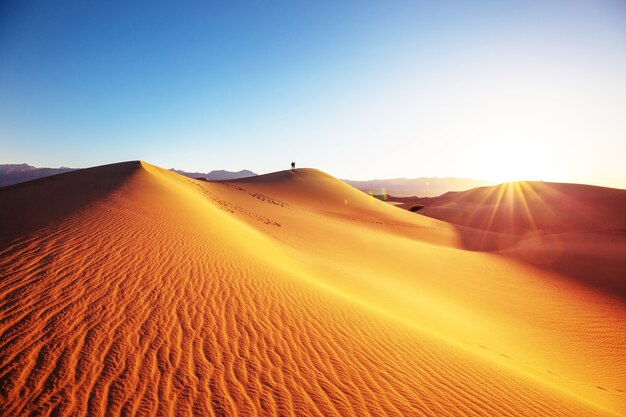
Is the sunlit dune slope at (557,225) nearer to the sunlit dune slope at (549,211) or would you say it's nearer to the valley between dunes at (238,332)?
the sunlit dune slope at (549,211)

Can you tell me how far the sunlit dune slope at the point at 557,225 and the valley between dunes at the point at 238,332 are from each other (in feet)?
8.84

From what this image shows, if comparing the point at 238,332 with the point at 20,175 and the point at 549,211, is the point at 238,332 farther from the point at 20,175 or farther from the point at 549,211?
the point at 20,175

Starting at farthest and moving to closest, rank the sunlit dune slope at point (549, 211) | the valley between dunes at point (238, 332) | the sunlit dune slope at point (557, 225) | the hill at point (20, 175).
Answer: the hill at point (20, 175) → the sunlit dune slope at point (549, 211) → the sunlit dune slope at point (557, 225) → the valley between dunes at point (238, 332)

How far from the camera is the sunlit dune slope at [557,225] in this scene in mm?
14516

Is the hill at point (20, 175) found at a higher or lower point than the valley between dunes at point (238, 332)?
higher

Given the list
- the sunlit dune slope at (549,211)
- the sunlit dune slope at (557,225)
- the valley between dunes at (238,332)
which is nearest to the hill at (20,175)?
the valley between dunes at (238,332)

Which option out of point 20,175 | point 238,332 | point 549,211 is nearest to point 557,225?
point 549,211

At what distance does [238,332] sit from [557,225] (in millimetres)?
42790

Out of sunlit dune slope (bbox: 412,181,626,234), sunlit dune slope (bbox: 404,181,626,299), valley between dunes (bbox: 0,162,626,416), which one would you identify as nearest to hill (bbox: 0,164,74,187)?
valley between dunes (bbox: 0,162,626,416)

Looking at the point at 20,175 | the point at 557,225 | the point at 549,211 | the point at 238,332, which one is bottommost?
the point at 557,225


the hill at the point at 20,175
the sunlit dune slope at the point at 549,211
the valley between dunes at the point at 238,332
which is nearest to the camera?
the valley between dunes at the point at 238,332

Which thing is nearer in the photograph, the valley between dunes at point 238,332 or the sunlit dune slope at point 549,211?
the valley between dunes at point 238,332

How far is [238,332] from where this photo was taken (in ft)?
14.3

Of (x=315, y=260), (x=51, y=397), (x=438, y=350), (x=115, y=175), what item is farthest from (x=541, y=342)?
(x=115, y=175)
